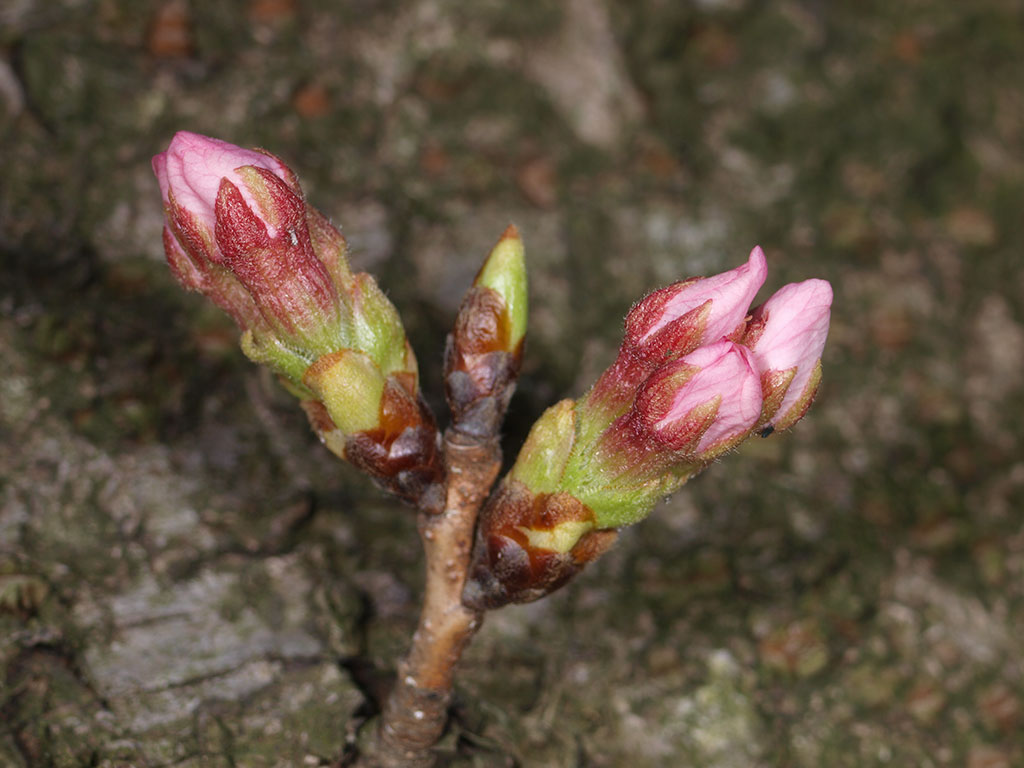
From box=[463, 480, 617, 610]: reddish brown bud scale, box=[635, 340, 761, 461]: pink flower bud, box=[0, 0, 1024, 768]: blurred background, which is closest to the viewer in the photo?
box=[635, 340, 761, 461]: pink flower bud

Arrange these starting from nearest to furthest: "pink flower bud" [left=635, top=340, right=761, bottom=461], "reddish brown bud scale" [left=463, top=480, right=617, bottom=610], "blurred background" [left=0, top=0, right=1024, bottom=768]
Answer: "pink flower bud" [left=635, top=340, right=761, bottom=461] → "reddish brown bud scale" [left=463, top=480, right=617, bottom=610] → "blurred background" [left=0, top=0, right=1024, bottom=768]

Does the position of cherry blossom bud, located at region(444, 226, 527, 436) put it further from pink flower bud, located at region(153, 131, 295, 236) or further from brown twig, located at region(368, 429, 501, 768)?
pink flower bud, located at region(153, 131, 295, 236)

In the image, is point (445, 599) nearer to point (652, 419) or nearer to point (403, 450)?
point (403, 450)

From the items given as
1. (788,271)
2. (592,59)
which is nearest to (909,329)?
(788,271)

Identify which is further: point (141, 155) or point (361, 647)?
point (141, 155)

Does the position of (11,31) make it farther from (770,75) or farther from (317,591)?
(770,75)

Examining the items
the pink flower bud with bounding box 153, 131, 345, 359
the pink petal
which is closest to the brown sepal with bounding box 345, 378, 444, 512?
the pink flower bud with bounding box 153, 131, 345, 359

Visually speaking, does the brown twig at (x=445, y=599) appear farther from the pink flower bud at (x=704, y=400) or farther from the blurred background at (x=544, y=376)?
the pink flower bud at (x=704, y=400)
